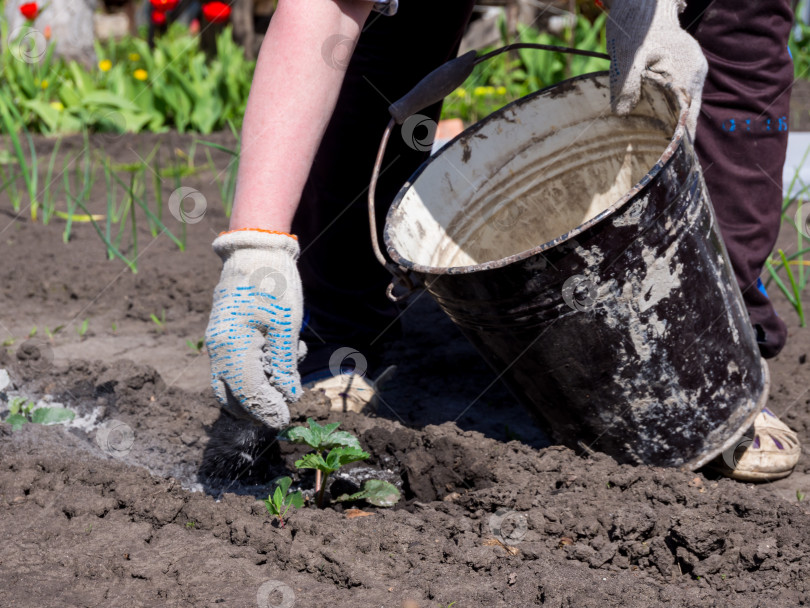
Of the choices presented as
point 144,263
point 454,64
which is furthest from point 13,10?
point 454,64

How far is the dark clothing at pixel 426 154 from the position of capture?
181 centimetres

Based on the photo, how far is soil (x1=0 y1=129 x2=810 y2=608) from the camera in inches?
49.4

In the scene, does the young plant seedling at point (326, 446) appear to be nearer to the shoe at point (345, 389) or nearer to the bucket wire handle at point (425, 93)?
the bucket wire handle at point (425, 93)

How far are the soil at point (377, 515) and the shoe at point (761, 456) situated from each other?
0.04m

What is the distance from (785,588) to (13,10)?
6.56 metres

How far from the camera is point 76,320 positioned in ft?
8.62

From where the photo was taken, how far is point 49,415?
186 centimetres

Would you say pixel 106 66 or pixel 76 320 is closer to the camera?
pixel 76 320

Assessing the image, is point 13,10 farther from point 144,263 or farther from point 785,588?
point 785,588
